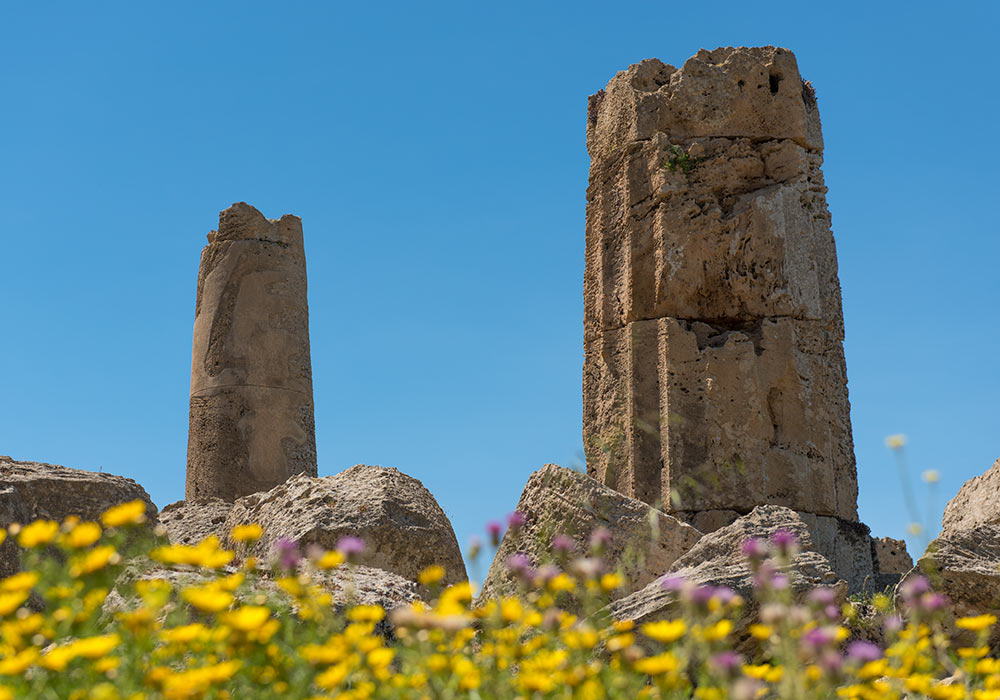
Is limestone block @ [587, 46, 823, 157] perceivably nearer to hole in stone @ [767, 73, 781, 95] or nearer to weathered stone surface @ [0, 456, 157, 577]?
hole in stone @ [767, 73, 781, 95]

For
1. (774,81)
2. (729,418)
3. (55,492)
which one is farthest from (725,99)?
(55,492)

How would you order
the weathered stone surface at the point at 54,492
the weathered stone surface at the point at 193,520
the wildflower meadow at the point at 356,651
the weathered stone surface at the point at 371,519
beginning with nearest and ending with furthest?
the wildflower meadow at the point at 356,651 → the weathered stone surface at the point at 371,519 → the weathered stone surface at the point at 54,492 → the weathered stone surface at the point at 193,520

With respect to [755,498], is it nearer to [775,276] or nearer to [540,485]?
[775,276]

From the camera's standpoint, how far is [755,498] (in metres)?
7.84

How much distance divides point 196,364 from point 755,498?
743 centimetres

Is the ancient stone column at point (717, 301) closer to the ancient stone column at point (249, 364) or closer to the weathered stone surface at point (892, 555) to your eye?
the weathered stone surface at point (892, 555)

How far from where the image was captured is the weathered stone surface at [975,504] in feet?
24.7

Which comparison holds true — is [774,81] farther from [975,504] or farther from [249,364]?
[249,364]

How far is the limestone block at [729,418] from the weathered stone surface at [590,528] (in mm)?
1603

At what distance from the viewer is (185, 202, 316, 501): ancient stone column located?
12398mm

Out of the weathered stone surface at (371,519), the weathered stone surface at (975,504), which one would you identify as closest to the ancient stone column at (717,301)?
the weathered stone surface at (975,504)

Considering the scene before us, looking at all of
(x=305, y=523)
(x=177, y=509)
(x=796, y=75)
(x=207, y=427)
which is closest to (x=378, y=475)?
(x=305, y=523)

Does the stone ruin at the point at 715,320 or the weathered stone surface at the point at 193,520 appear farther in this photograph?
the weathered stone surface at the point at 193,520

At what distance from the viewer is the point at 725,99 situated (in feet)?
28.0
